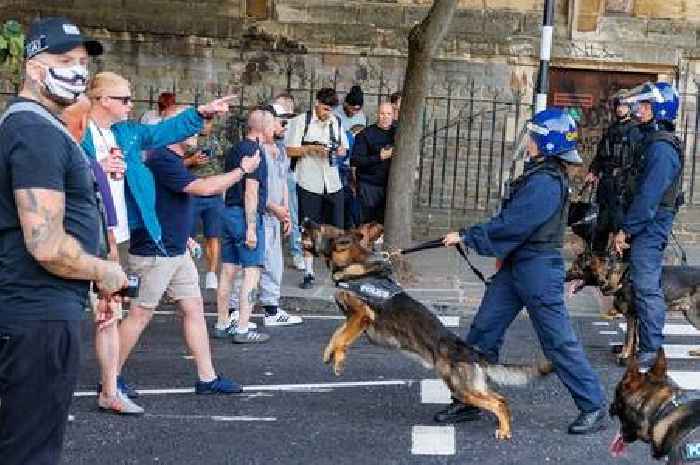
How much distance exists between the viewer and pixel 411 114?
1250cm

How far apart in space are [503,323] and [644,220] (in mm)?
1770

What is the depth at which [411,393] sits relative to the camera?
24.8 feet

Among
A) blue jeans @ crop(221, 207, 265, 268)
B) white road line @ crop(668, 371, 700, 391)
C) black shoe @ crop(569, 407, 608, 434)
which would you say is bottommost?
white road line @ crop(668, 371, 700, 391)

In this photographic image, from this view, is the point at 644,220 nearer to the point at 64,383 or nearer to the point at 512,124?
the point at 64,383

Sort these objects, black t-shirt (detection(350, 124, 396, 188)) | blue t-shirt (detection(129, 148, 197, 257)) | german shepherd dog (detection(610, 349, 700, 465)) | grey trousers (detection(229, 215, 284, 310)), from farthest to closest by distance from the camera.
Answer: black t-shirt (detection(350, 124, 396, 188)) < grey trousers (detection(229, 215, 284, 310)) < blue t-shirt (detection(129, 148, 197, 257)) < german shepherd dog (detection(610, 349, 700, 465))

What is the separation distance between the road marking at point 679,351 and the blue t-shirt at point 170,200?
419cm

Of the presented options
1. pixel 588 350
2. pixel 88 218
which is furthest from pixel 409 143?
pixel 88 218

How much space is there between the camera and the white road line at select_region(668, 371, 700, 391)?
7855 mm

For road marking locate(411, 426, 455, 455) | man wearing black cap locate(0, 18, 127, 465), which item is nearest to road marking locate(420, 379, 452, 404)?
road marking locate(411, 426, 455, 455)

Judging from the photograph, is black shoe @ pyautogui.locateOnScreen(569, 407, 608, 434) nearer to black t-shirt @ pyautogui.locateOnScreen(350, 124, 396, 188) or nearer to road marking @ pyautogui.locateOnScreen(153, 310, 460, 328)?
road marking @ pyautogui.locateOnScreen(153, 310, 460, 328)

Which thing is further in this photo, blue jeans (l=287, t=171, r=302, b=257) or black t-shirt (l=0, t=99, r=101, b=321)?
blue jeans (l=287, t=171, r=302, b=257)

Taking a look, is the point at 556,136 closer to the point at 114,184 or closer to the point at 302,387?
the point at 302,387

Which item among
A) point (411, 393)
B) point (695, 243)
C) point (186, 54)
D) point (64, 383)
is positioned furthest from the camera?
point (186, 54)

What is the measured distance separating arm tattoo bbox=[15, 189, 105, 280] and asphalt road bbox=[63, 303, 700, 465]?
231 centimetres
